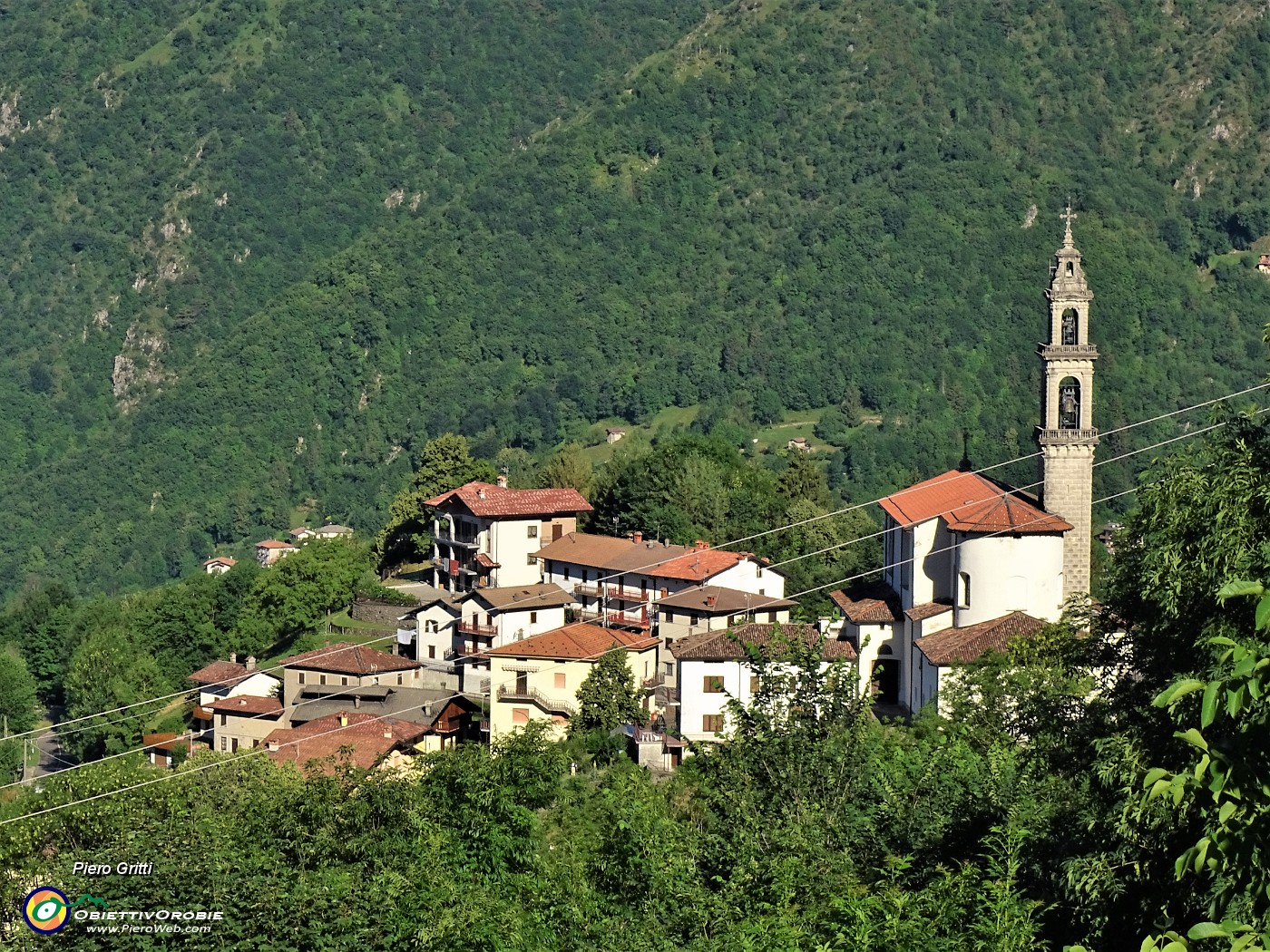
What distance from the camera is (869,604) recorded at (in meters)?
56.0

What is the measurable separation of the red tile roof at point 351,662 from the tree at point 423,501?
69.0 ft

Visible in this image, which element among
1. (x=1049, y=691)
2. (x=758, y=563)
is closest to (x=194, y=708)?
(x=758, y=563)

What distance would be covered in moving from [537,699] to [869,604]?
9.13m

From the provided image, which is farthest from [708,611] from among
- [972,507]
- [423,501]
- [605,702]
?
[423,501]

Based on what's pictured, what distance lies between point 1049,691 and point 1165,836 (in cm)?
1273

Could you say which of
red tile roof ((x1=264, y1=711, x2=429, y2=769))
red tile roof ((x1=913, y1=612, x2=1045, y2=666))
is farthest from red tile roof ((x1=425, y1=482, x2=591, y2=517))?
red tile roof ((x1=913, y1=612, x2=1045, y2=666))

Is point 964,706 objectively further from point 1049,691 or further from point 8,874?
point 8,874

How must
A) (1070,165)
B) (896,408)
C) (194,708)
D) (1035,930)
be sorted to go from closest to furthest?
(1035,930) < (194,708) < (896,408) < (1070,165)

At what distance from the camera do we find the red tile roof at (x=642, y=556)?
6359cm

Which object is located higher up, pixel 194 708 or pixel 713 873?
pixel 713 873

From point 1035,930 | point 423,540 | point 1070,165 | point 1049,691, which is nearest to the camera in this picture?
point 1035,930

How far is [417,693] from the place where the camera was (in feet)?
200

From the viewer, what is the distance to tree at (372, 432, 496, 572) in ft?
282

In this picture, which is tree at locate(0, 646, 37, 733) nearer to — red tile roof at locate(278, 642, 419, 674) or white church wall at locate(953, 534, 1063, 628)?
red tile roof at locate(278, 642, 419, 674)
